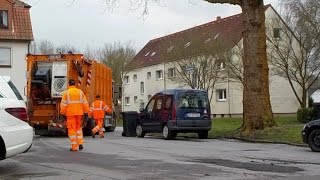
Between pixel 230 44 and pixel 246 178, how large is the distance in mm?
34649

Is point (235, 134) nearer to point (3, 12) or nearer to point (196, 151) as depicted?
point (196, 151)

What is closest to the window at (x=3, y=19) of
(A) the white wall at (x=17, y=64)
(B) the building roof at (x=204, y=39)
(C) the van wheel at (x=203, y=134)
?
(A) the white wall at (x=17, y=64)

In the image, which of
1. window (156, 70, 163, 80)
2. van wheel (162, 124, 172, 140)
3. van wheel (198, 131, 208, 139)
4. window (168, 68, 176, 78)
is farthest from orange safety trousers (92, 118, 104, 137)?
window (156, 70, 163, 80)

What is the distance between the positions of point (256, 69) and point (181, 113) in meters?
3.13

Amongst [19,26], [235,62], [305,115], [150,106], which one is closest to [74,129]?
[150,106]

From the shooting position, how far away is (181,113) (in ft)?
68.3

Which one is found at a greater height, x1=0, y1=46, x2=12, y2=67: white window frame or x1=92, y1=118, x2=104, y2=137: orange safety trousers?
x1=0, y1=46, x2=12, y2=67: white window frame

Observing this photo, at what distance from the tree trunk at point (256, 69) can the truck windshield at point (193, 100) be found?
1812 millimetres

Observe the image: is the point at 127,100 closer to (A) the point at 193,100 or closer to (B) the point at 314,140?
(A) the point at 193,100

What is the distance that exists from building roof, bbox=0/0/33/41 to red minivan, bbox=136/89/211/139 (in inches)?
856

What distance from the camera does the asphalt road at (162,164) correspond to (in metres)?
9.84

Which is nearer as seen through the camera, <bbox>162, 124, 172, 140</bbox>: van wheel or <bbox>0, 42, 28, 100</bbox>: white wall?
<bbox>162, 124, 172, 140</bbox>: van wheel

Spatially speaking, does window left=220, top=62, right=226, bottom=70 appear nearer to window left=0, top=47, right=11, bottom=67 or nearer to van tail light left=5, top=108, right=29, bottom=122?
window left=0, top=47, right=11, bottom=67

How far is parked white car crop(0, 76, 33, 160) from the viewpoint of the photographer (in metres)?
10.0
